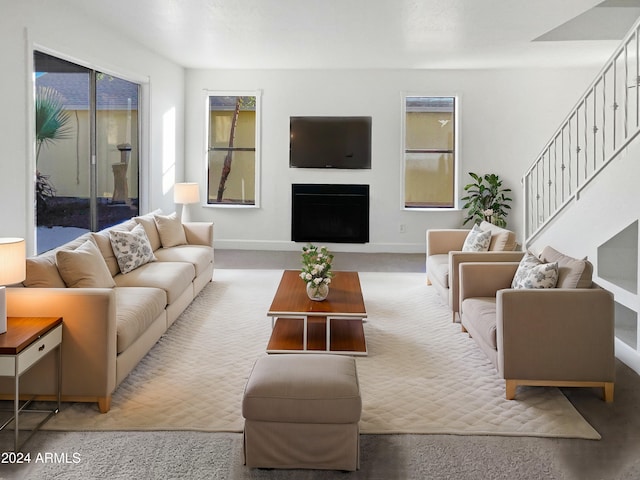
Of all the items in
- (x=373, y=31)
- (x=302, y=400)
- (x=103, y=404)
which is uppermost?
(x=373, y=31)

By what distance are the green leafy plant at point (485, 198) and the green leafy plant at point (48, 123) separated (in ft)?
18.9

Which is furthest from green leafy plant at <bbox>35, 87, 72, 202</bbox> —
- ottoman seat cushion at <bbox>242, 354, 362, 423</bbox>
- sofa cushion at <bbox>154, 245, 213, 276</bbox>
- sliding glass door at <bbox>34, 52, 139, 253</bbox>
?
ottoman seat cushion at <bbox>242, 354, 362, 423</bbox>

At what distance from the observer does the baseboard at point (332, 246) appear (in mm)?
9492

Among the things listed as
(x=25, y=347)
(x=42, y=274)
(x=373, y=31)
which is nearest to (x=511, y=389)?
(x=25, y=347)

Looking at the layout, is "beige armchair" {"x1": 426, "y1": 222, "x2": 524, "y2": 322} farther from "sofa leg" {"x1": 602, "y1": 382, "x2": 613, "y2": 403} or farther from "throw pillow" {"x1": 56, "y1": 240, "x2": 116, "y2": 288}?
"throw pillow" {"x1": 56, "y1": 240, "x2": 116, "y2": 288}

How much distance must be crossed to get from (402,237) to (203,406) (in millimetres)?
6335

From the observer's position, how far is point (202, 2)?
541 cm

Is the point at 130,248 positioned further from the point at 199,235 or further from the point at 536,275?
the point at 536,275

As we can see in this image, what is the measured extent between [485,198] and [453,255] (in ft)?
13.0

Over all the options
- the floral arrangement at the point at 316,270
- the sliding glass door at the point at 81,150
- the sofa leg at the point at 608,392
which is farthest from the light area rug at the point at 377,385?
the sliding glass door at the point at 81,150

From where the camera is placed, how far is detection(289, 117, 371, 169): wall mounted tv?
9.35m

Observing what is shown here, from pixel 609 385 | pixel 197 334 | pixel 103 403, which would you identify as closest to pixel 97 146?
pixel 197 334

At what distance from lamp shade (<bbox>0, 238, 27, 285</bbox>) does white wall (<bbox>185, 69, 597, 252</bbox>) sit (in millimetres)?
6239

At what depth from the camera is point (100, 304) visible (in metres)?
3.43
